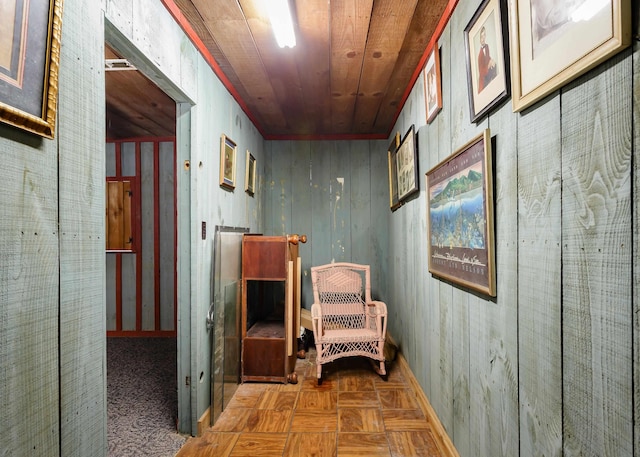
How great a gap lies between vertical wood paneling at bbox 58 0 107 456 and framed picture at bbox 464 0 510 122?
1.41 metres

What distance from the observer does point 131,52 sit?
1480 mm

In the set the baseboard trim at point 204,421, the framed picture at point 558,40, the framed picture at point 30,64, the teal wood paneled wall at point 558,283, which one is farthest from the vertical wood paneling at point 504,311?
the baseboard trim at point 204,421

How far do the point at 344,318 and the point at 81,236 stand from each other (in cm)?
253

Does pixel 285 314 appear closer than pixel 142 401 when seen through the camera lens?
No

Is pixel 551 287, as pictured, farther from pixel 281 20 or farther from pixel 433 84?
pixel 281 20

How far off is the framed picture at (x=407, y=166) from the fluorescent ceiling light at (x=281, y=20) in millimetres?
1127

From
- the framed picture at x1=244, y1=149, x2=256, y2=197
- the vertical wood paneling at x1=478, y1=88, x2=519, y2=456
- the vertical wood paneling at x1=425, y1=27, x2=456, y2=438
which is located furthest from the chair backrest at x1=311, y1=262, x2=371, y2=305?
the vertical wood paneling at x1=478, y1=88, x2=519, y2=456

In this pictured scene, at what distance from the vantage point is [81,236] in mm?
1144

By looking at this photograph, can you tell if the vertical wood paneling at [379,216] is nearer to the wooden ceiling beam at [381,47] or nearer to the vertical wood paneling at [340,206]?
the vertical wood paneling at [340,206]

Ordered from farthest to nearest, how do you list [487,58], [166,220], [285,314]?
[166,220] → [285,314] → [487,58]

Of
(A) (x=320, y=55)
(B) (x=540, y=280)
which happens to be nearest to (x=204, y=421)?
(B) (x=540, y=280)

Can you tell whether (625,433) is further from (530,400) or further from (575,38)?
(575,38)

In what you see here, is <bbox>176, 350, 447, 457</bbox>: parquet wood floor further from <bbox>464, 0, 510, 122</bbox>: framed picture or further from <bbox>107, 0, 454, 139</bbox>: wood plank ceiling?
<bbox>107, 0, 454, 139</bbox>: wood plank ceiling

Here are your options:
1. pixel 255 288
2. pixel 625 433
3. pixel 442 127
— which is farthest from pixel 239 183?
pixel 625 433
